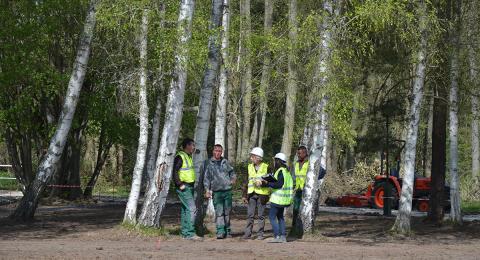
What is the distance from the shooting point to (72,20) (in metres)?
24.9

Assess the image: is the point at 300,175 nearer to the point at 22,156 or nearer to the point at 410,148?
the point at 410,148

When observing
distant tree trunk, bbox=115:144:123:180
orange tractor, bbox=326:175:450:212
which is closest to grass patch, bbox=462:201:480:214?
orange tractor, bbox=326:175:450:212

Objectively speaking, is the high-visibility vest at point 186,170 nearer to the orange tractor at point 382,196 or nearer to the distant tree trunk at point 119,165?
the orange tractor at point 382,196

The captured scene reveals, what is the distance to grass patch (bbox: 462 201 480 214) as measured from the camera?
30.0 metres

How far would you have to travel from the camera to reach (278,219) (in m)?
16.6

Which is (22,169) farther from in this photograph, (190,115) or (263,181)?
(263,181)

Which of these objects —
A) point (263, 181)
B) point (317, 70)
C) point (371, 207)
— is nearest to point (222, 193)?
point (263, 181)

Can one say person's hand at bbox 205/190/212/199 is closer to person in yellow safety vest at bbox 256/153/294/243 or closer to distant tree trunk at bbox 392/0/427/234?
person in yellow safety vest at bbox 256/153/294/243

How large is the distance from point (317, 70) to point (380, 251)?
11.9ft

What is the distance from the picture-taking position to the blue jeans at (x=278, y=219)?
646 inches

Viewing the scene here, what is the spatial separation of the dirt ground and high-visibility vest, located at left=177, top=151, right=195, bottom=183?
1.18m

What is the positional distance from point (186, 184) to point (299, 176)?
276 cm

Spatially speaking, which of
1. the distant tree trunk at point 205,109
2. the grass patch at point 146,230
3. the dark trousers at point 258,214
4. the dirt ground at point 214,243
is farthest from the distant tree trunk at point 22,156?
the dark trousers at point 258,214

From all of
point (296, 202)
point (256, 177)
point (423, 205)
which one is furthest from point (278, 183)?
point (423, 205)
